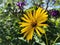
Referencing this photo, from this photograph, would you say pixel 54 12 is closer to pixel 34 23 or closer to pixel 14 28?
pixel 14 28

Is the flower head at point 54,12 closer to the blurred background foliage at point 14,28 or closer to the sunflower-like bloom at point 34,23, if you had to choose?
the blurred background foliage at point 14,28

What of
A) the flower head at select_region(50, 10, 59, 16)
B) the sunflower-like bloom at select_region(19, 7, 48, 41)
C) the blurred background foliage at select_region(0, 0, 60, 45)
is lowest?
the blurred background foliage at select_region(0, 0, 60, 45)

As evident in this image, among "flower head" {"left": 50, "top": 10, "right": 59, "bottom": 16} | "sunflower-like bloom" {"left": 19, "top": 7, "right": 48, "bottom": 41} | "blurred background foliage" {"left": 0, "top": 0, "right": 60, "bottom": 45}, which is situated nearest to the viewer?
"sunflower-like bloom" {"left": 19, "top": 7, "right": 48, "bottom": 41}

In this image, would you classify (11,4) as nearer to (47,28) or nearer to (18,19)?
(18,19)

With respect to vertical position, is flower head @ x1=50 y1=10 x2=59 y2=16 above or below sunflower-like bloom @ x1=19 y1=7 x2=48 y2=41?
below

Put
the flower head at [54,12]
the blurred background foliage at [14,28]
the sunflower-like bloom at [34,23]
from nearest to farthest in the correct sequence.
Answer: the sunflower-like bloom at [34,23] → the blurred background foliage at [14,28] → the flower head at [54,12]

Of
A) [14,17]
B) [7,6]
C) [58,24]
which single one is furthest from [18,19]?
[58,24]

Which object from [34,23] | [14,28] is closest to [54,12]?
[14,28]

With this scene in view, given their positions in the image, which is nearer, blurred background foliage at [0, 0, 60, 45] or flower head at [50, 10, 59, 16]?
blurred background foliage at [0, 0, 60, 45]

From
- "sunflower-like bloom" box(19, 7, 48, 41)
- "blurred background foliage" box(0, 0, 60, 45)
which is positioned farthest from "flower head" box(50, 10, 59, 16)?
"sunflower-like bloom" box(19, 7, 48, 41)

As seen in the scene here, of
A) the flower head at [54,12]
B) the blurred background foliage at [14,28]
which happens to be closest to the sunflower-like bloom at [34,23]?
the blurred background foliage at [14,28]

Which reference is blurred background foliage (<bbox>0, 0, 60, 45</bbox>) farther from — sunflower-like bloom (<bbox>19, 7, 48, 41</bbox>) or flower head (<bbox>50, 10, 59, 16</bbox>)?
sunflower-like bloom (<bbox>19, 7, 48, 41</bbox>)

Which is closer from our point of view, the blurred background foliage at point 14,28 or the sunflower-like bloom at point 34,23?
the sunflower-like bloom at point 34,23

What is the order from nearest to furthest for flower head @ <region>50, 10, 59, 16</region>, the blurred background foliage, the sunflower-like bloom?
the sunflower-like bloom
the blurred background foliage
flower head @ <region>50, 10, 59, 16</region>
